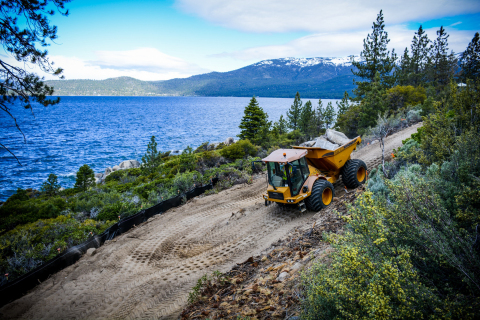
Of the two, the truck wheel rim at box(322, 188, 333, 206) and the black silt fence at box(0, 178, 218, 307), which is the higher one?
the truck wheel rim at box(322, 188, 333, 206)

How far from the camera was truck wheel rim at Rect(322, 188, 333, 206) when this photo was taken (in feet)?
27.4

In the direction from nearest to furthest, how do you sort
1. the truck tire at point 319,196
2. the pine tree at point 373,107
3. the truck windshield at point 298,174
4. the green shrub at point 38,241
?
1. the green shrub at point 38,241
2. the truck tire at point 319,196
3. the truck windshield at point 298,174
4. the pine tree at point 373,107

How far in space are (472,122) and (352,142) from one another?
4565 mm

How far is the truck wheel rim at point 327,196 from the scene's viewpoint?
27.4 ft

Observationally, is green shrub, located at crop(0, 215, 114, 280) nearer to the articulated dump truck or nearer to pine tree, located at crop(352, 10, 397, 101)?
the articulated dump truck

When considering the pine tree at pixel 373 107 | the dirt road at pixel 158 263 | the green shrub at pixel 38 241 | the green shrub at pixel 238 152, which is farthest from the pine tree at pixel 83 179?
the pine tree at pixel 373 107

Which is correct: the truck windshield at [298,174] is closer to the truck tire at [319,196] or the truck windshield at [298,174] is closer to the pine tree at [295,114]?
the truck tire at [319,196]

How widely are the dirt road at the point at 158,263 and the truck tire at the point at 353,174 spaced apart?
29.4 inches

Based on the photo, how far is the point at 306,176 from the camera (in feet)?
27.9

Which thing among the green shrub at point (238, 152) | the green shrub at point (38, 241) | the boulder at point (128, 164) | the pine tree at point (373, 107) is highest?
the pine tree at point (373, 107)

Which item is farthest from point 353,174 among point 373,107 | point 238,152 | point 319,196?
point 373,107

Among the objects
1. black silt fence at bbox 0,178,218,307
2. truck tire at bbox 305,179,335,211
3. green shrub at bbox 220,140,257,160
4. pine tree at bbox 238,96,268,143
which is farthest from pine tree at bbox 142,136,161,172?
truck tire at bbox 305,179,335,211

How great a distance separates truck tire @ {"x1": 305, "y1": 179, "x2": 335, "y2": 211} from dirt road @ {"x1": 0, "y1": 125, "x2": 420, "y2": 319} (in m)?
0.35

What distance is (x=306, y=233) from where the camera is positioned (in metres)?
6.35
